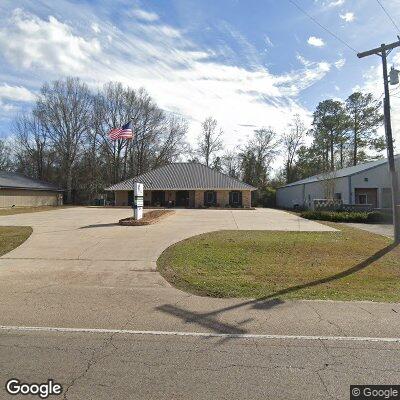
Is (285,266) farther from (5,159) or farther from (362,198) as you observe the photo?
(5,159)

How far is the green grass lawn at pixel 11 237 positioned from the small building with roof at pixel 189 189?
25.2 metres

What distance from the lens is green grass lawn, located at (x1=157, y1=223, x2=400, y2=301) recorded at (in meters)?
7.39

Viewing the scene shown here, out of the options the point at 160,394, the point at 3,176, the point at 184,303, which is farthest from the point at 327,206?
the point at 3,176

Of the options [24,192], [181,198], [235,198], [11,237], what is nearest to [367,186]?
[235,198]

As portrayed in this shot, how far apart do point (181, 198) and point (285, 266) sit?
32461 mm

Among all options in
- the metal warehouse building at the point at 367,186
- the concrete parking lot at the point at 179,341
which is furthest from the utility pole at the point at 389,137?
the metal warehouse building at the point at 367,186

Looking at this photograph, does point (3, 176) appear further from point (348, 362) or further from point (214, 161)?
point (348, 362)

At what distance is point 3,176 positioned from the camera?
41.9 m

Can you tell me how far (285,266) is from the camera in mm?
9648

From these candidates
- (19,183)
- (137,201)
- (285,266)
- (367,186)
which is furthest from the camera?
(19,183)

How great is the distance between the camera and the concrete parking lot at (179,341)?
3.56 meters

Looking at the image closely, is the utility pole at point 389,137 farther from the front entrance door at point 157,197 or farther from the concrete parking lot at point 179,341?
the front entrance door at point 157,197

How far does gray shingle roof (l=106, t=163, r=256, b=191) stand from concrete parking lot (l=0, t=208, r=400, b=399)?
3247cm

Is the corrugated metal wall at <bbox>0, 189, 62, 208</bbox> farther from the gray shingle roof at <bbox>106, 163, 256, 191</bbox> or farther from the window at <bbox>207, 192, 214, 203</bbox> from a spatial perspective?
the window at <bbox>207, 192, 214, 203</bbox>
